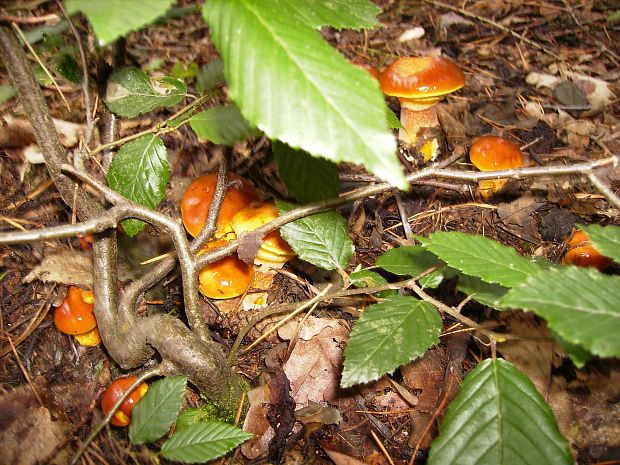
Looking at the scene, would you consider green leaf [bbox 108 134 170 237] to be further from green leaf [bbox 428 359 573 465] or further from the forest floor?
green leaf [bbox 428 359 573 465]

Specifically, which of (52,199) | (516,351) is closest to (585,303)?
(516,351)

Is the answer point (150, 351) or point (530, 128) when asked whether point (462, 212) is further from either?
point (150, 351)

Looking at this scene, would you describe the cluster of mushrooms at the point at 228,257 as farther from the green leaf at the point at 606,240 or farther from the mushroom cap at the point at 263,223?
the green leaf at the point at 606,240

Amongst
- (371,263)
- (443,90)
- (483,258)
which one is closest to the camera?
(483,258)

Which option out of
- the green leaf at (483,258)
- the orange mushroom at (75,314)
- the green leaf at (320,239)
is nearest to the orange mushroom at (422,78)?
the green leaf at (320,239)

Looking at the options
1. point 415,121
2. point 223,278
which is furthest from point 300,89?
point 415,121

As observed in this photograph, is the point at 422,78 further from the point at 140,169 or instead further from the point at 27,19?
the point at 27,19
